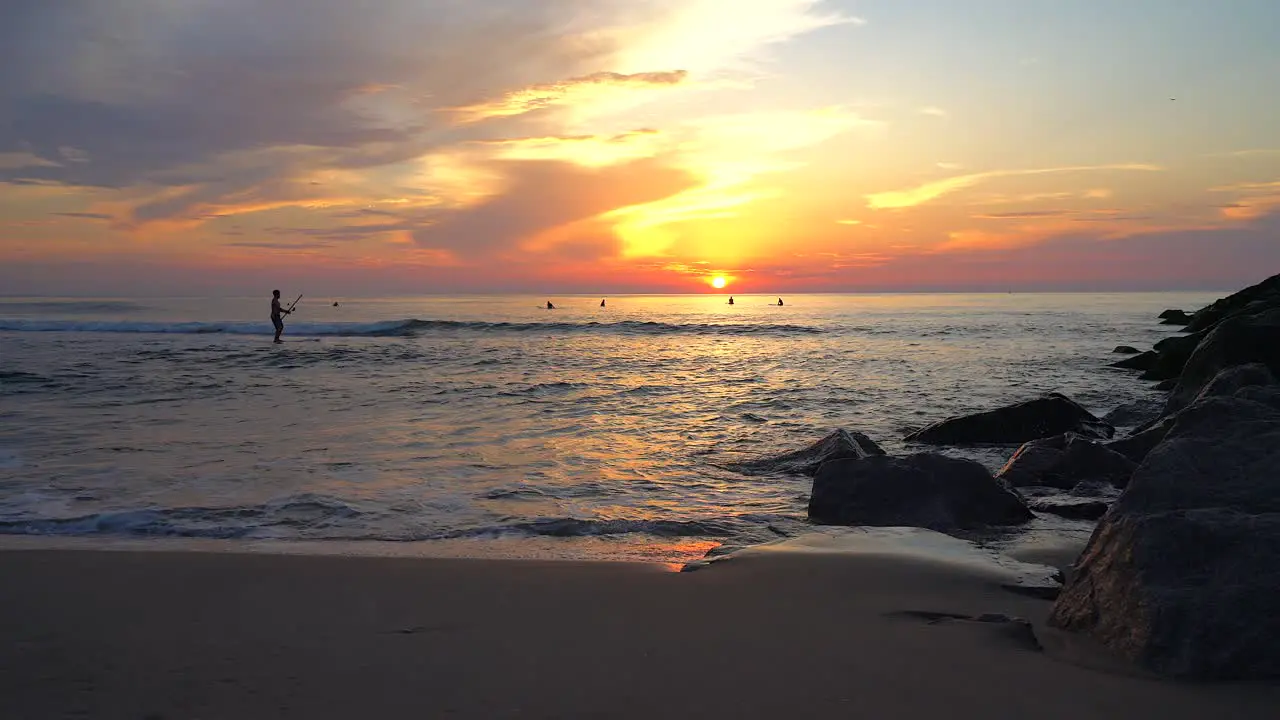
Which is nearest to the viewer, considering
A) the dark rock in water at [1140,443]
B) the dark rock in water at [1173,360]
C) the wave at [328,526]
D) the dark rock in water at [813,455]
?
the wave at [328,526]

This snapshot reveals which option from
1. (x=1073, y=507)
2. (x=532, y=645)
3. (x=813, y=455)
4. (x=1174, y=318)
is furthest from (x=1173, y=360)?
(x=1174, y=318)

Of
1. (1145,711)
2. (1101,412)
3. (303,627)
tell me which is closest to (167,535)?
(303,627)

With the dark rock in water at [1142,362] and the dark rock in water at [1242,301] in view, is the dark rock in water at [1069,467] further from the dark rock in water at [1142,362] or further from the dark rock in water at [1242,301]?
the dark rock in water at [1142,362]

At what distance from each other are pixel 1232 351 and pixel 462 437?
8785 millimetres

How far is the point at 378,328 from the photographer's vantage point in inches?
1649

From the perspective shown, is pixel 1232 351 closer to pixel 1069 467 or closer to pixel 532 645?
pixel 1069 467

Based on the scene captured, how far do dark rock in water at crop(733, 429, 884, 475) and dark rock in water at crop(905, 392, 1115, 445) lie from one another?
1730mm

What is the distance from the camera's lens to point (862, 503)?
6227 millimetres

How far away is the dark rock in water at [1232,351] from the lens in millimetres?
8789

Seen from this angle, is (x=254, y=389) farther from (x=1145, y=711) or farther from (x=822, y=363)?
(x=1145, y=711)

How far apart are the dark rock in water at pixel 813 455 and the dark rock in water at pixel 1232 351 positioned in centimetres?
338

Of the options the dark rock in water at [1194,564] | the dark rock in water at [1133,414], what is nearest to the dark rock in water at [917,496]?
the dark rock in water at [1194,564]

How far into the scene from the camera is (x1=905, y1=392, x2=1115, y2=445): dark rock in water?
32.2 feet

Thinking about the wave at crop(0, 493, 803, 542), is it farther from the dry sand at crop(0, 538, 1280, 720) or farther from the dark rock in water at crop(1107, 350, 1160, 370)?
the dark rock in water at crop(1107, 350, 1160, 370)
